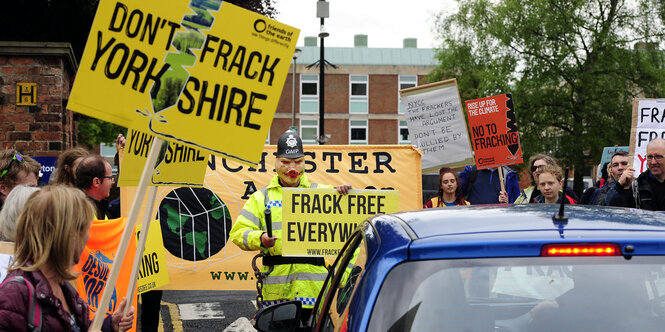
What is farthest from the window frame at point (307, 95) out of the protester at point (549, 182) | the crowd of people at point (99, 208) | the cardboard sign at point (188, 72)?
the cardboard sign at point (188, 72)

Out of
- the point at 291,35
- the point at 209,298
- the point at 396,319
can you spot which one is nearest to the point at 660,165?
the point at 291,35

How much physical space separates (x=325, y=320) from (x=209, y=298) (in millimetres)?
7575

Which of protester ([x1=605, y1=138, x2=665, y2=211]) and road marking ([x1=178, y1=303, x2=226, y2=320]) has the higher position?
protester ([x1=605, y1=138, x2=665, y2=211])

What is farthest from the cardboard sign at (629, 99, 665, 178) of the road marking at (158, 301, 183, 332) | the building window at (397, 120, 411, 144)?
the building window at (397, 120, 411, 144)

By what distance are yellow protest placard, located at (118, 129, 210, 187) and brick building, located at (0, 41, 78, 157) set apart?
5.07 metres

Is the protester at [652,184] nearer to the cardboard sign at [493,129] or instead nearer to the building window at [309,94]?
the cardboard sign at [493,129]

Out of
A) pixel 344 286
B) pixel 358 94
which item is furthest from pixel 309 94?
pixel 344 286

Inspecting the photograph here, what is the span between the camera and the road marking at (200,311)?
28.8 feet

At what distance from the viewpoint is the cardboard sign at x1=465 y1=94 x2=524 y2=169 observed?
339 inches

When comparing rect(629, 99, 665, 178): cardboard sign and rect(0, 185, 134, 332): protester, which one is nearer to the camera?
rect(0, 185, 134, 332): protester

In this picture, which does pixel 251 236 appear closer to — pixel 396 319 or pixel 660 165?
pixel 396 319

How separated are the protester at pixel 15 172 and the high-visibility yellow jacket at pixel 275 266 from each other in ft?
4.44

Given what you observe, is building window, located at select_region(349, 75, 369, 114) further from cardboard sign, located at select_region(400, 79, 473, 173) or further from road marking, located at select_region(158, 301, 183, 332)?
road marking, located at select_region(158, 301, 183, 332)

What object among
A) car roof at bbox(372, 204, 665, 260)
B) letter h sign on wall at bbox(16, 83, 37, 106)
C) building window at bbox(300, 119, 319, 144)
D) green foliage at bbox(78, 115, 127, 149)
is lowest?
car roof at bbox(372, 204, 665, 260)
